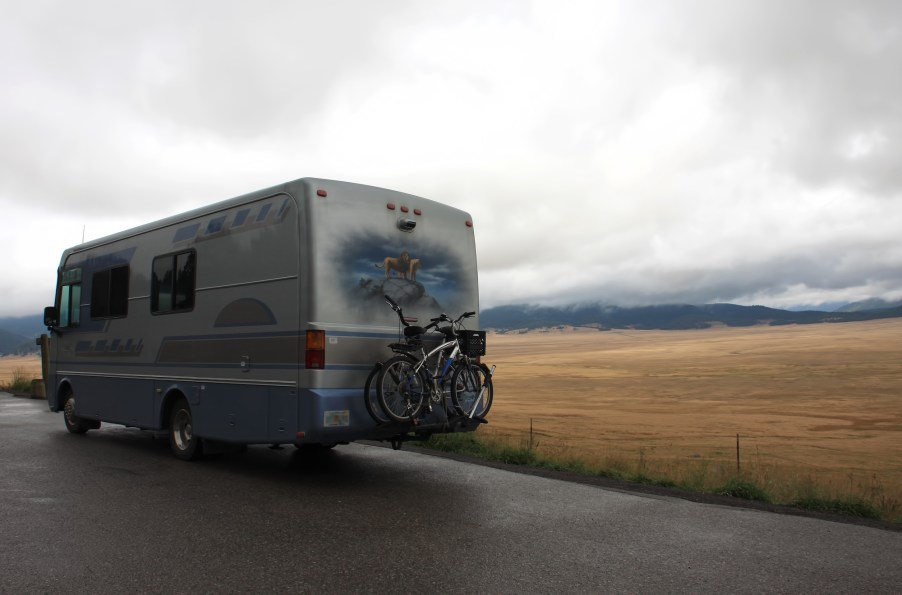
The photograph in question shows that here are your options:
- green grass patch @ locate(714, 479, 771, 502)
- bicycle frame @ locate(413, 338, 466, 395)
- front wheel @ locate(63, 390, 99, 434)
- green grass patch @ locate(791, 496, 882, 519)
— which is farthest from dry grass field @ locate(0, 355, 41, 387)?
green grass patch @ locate(791, 496, 882, 519)

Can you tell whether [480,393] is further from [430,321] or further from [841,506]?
[841,506]

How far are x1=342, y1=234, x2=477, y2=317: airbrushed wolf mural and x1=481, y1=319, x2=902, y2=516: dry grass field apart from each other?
12.6 feet

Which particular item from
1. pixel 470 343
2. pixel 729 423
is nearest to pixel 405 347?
pixel 470 343

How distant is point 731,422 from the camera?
25.7 metres

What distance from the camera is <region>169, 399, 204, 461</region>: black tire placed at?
9.10 metres

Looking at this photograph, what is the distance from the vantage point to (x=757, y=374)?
4991 centimetres

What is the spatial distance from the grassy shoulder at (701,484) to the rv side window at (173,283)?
429 cm

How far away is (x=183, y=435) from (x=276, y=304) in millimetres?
3016

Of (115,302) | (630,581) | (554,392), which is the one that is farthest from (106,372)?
(554,392)

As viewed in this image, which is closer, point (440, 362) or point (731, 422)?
point (440, 362)

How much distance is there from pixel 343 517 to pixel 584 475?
3671 millimetres

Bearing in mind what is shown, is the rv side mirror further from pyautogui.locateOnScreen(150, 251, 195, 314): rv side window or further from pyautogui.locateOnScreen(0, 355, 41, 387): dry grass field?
pyautogui.locateOnScreen(0, 355, 41, 387): dry grass field

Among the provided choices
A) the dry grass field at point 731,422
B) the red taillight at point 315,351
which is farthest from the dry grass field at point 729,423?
the red taillight at point 315,351

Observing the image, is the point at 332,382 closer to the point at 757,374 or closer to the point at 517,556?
the point at 517,556
